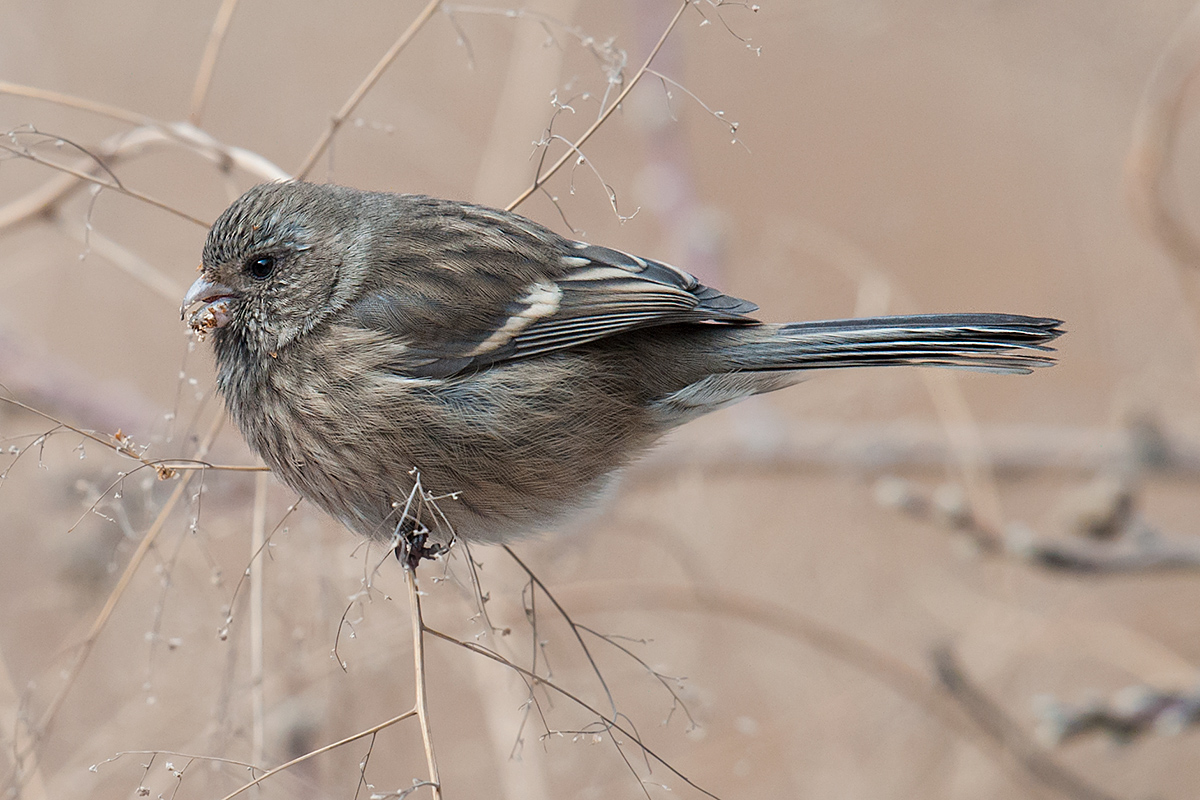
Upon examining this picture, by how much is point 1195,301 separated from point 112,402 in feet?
12.9

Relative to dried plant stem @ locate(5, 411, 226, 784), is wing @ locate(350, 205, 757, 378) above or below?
above

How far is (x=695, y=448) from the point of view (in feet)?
14.5

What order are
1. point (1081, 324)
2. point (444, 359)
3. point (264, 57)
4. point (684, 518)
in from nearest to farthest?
point (444, 359)
point (684, 518)
point (1081, 324)
point (264, 57)

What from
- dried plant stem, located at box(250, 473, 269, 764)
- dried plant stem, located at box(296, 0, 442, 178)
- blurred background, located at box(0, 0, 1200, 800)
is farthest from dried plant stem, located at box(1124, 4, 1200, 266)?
dried plant stem, located at box(250, 473, 269, 764)

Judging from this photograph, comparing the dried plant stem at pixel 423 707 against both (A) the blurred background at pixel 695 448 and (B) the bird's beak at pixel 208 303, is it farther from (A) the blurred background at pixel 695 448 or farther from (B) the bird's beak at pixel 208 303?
(B) the bird's beak at pixel 208 303

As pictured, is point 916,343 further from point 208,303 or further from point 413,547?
point 208,303

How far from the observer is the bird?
2650mm

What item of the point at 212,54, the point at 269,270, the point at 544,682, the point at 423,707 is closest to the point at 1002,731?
the point at 544,682

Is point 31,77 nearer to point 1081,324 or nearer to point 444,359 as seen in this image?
point 444,359

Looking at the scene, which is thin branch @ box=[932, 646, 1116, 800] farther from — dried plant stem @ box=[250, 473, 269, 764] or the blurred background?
dried plant stem @ box=[250, 473, 269, 764]

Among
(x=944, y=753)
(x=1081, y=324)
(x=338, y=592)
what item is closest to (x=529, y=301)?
(x=338, y=592)

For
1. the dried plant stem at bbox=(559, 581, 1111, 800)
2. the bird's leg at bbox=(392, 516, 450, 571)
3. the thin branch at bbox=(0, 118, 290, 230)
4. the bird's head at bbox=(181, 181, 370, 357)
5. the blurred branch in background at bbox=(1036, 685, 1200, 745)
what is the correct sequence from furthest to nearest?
the dried plant stem at bbox=(559, 581, 1111, 800) → the blurred branch in background at bbox=(1036, 685, 1200, 745) → the bird's head at bbox=(181, 181, 370, 357) → the thin branch at bbox=(0, 118, 290, 230) → the bird's leg at bbox=(392, 516, 450, 571)

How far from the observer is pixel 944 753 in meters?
4.04

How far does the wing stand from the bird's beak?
1.24 feet
